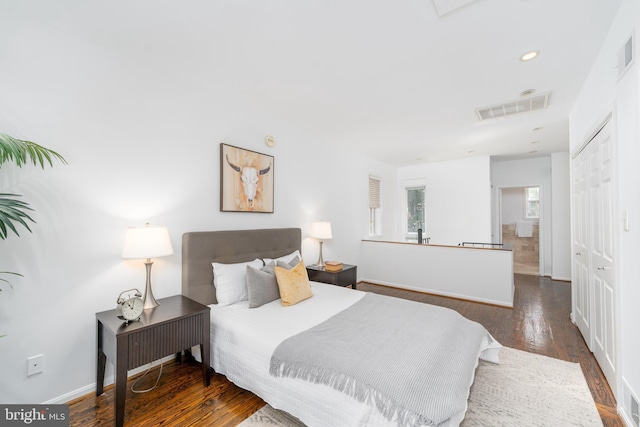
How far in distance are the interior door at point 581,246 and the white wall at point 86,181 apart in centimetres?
373

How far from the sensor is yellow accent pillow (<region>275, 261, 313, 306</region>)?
249 cm

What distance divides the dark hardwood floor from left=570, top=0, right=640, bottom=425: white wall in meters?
0.38

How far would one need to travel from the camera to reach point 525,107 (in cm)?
321

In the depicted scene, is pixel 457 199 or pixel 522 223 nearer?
pixel 457 199

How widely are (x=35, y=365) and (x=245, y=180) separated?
2.16 m

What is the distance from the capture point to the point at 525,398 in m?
1.92

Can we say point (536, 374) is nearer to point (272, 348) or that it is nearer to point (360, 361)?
point (360, 361)

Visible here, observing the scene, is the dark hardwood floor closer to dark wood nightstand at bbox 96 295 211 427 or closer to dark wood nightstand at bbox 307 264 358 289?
dark wood nightstand at bbox 96 295 211 427

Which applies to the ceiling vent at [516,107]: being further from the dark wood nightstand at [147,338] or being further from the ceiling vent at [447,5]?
the dark wood nightstand at [147,338]

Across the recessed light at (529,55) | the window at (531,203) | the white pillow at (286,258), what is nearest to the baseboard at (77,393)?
the white pillow at (286,258)

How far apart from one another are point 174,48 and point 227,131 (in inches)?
35.9

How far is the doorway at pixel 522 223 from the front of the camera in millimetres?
6938

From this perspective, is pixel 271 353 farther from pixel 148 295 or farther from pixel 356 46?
pixel 356 46

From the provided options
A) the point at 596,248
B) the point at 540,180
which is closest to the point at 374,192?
the point at 540,180
